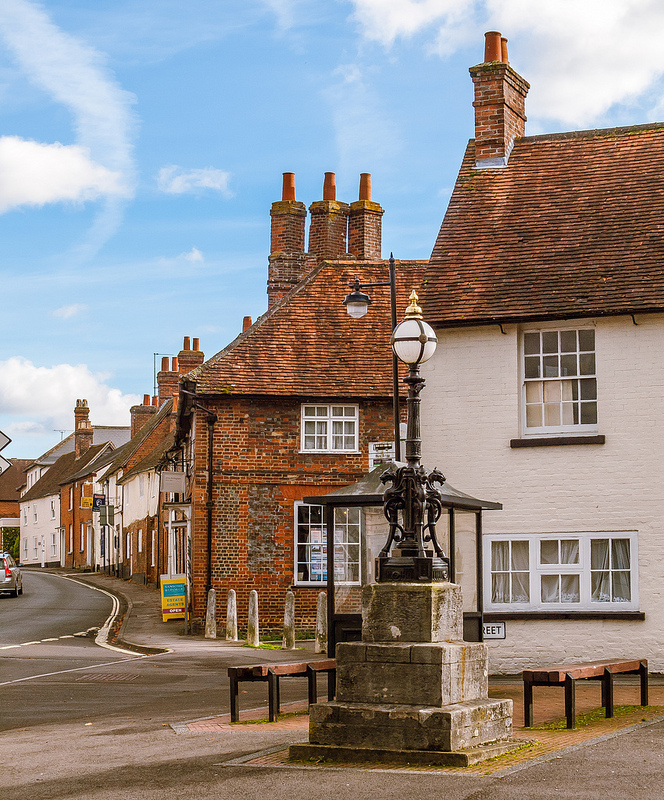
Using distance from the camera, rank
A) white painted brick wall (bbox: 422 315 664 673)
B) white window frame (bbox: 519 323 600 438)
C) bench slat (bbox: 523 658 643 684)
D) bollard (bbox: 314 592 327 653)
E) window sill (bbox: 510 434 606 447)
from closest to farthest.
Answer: bench slat (bbox: 523 658 643 684)
white painted brick wall (bbox: 422 315 664 673)
window sill (bbox: 510 434 606 447)
white window frame (bbox: 519 323 600 438)
bollard (bbox: 314 592 327 653)

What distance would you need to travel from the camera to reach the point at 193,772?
28.2ft

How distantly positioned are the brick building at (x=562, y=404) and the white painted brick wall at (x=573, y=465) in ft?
0.07

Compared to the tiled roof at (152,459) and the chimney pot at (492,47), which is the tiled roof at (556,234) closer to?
the chimney pot at (492,47)

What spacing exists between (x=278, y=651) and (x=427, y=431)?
6021mm

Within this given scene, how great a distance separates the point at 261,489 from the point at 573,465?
407 inches

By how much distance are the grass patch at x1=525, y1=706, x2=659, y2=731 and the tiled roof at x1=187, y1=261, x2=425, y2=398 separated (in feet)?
43.2

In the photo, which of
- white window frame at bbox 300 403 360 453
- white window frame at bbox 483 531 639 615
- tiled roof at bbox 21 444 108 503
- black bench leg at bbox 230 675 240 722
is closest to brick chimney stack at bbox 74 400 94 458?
tiled roof at bbox 21 444 108 503

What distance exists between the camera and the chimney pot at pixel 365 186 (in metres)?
30.3

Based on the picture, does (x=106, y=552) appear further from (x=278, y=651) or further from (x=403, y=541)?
(x=403, y=541)

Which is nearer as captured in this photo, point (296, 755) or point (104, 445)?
point (296, 755)

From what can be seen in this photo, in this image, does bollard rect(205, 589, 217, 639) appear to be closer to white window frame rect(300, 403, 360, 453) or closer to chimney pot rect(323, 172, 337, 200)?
white window frame rect(300, 403, 360, 453)

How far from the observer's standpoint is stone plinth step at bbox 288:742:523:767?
8367 millimetres

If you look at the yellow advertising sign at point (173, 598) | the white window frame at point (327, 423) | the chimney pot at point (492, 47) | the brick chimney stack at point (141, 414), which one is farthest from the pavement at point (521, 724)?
the brick chimney stack at point (141, 414)

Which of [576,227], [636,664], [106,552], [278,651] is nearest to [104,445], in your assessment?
[106,552]
